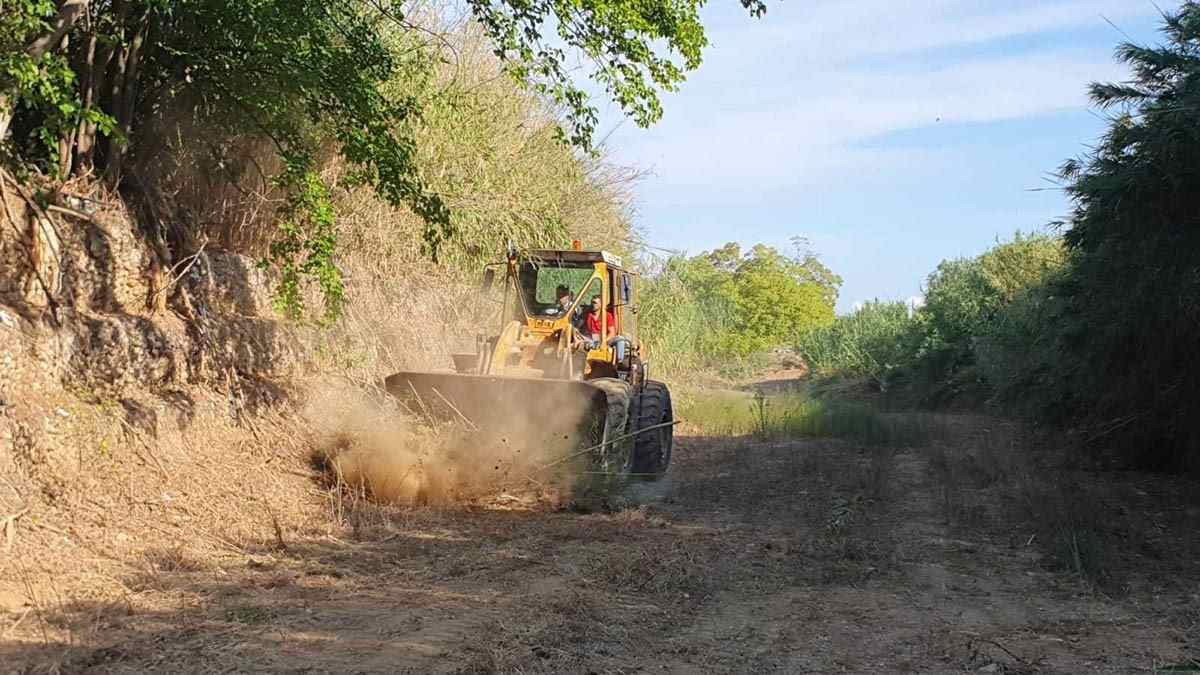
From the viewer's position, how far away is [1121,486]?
12844 mm

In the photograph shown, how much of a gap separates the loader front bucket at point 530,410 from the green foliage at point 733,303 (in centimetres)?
1495

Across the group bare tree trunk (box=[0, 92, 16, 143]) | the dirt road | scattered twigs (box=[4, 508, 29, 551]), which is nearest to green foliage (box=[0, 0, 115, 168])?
bare tree trunk (box=[0, 92, 16, 143])

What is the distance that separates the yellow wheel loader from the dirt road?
734 millimetres

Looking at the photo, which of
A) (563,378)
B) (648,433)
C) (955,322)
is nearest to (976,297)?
(955,322)

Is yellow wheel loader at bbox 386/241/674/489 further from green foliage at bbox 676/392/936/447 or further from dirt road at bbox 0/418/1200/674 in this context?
green foliage at bbox 676/392/936/447

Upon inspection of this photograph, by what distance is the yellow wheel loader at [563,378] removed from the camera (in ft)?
33.7

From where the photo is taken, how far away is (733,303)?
5206 centimetres

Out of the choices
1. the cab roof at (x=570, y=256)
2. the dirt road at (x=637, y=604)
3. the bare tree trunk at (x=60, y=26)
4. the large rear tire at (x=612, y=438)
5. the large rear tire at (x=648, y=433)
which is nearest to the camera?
the dirt road at (x=637, y=604)

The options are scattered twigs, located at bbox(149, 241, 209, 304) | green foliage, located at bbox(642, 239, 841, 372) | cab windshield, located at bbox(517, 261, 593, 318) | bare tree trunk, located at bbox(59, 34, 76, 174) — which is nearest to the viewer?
bare tree trunk, located at bbox(59, 34, 76, 174)

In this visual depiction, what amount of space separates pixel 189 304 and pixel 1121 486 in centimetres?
1085

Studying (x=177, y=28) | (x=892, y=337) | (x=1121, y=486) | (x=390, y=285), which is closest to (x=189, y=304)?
(x=177, y=28)

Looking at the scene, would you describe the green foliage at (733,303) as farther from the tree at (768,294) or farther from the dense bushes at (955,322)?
the dense bushes at (955,322)

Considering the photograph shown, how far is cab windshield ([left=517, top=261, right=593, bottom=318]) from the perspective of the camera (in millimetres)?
12281

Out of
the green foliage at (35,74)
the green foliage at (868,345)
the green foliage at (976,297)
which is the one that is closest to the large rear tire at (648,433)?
the green foliage at (35,74)
